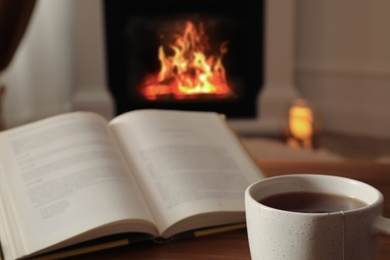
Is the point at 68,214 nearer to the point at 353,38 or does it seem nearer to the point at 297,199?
the point at 297,199

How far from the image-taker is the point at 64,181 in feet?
2.73

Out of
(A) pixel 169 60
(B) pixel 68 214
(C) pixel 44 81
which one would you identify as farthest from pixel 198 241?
(C) pixel 44 81

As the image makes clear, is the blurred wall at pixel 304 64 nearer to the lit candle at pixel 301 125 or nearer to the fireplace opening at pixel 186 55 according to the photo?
the fireplace opening at pixel 186 55

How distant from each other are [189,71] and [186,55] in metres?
0.07

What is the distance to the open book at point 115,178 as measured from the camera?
2.56 ft

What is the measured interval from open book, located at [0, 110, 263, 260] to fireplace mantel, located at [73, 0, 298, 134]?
2099 mm

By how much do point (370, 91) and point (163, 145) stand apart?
7.78 feet

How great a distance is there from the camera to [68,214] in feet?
2.58

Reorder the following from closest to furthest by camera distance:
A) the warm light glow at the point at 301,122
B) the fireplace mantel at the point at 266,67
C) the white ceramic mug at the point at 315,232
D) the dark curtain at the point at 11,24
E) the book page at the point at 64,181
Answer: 1. the white ceramic mug at the point at 315,232
2. the book page at the point at 64,181
3. the dark curtain at the point at 11,24
4. the warm light glow at the point at 301,122
5. the fireplace mantel at the point at 266,67

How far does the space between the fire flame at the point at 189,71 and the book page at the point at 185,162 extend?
6.64 ft

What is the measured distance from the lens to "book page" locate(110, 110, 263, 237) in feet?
2.76

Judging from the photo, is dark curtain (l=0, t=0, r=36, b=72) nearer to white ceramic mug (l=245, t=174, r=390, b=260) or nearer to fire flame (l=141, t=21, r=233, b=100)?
fire flame (l=141, t=21, r=233, b=100)

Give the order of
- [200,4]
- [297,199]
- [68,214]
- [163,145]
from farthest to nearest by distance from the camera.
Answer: [200,4]
[163,145]
[68,214]
[297,199]

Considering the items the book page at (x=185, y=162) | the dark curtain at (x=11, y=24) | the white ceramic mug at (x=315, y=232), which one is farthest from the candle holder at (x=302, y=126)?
the white ceramic mug at (x=315, y=232)
